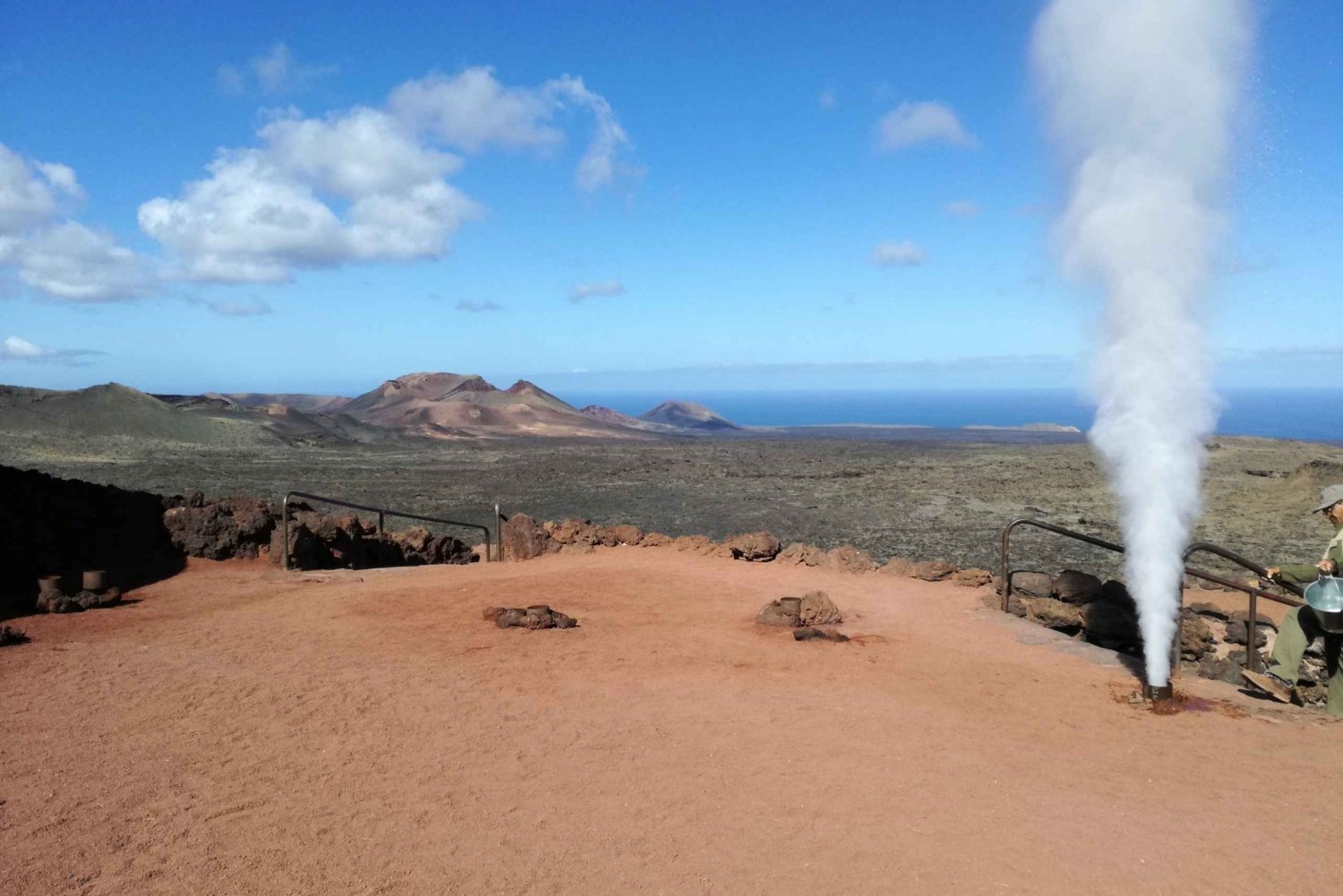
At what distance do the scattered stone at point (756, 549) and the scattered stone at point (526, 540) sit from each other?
9.43ft

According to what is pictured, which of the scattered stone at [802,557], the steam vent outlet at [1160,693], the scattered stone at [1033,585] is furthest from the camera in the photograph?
the scattered stone at [802,557]

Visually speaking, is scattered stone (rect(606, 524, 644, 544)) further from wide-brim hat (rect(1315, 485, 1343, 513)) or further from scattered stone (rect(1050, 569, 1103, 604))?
wide-brim hat (rect(1315, 485, 1343, 513))

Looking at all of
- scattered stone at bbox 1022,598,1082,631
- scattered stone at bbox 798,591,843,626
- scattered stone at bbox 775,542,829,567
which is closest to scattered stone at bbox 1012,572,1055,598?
scattered stone at bbox 1022,598,1082,631

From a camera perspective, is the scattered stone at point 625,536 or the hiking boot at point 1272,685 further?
the scattered stone at point 625,536

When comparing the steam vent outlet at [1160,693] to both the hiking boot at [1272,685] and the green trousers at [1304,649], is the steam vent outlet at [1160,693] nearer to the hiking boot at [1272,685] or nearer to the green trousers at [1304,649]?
the hiking boot at [1272,685]

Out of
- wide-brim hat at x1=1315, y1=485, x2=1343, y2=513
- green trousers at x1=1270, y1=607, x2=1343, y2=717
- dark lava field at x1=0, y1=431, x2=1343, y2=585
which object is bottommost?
dark lava field at x1=0, y1=431, x2=1343, y2=585

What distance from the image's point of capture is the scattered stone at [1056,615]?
30.6 ft

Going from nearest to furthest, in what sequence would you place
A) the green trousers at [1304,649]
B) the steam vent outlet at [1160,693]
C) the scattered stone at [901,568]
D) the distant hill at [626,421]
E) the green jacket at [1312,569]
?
the green jacket at [1312,569] → the green trousers at [1304,649] → the steam vent outlet at [1160,693] → the scattered stone at [901,568] → the distant hill at [626,421]

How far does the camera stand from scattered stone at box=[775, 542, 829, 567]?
453 inches

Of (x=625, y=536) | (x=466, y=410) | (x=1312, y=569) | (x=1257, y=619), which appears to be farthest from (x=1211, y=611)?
(x=466, y=410)

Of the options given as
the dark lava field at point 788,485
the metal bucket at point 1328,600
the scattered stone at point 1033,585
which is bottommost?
the dark lava field at point 788,485

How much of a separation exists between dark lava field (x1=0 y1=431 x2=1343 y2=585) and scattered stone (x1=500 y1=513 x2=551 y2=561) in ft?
26.1

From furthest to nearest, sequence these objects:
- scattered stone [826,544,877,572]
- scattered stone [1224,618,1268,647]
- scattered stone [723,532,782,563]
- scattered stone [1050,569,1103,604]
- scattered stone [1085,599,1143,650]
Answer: scattered stone [723,532,782,563]
scattered stone [826,544,877,572]
scattered stone [1224,618,1268,647]
scattered stone [1050,569,1103,604]
scattered stone [1085,599,1143,650]

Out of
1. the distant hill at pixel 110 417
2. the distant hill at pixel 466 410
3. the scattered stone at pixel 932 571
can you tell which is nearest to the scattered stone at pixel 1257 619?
the scattered stone at pixel 932 571
